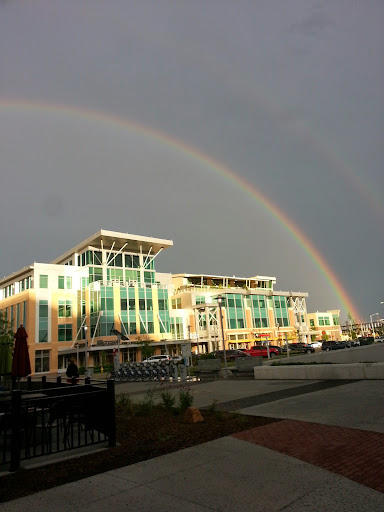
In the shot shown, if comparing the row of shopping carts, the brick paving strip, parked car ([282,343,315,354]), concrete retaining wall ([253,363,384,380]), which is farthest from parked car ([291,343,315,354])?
the brick paving strip

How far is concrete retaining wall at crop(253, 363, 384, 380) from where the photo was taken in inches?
617

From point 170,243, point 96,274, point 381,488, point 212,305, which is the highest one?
point 170,243

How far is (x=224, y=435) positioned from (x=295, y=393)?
251 inches

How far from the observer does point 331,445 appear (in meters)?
6.77

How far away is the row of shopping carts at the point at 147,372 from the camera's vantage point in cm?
2418

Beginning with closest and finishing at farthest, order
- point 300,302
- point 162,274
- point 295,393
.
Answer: point 295,393 < point 162,274 < point 300,302

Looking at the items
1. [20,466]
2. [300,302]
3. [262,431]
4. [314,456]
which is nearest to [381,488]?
[314,456]

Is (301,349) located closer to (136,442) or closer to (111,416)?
(136,442)

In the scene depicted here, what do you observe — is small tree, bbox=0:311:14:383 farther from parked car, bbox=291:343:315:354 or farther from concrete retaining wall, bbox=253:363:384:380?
parked car, bbox=291:343:315:354

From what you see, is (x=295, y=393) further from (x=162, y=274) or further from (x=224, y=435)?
(x=162, y=274)

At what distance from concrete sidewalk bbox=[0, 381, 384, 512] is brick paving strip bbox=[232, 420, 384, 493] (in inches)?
0.5

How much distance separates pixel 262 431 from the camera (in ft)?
26.8

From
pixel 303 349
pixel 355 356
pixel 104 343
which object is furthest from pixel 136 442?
pixel 104 343

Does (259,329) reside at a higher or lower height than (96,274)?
lower
